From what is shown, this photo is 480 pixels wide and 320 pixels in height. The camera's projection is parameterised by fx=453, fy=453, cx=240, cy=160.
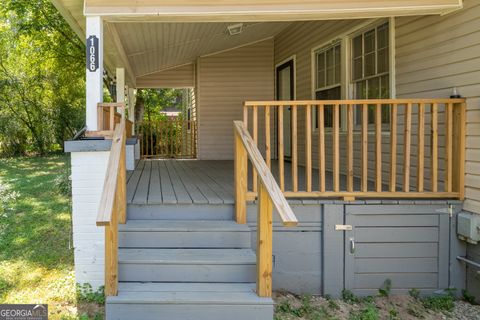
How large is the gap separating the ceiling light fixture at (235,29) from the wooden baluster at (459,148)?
3782 millimetres

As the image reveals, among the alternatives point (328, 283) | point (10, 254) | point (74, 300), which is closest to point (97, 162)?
point (74, 300)

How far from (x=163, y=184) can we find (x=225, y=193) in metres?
1.01

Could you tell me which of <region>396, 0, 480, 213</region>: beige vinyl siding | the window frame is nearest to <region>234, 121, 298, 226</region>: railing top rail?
<region>396, 0, 480, 213</region>: beige vinyl siding

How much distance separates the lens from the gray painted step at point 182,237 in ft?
12.0

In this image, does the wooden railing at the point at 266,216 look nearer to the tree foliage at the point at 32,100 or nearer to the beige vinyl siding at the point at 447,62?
the beige vinyl siding at the point at 447,62

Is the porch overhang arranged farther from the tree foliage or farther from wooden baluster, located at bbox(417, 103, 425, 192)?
the tree foliage

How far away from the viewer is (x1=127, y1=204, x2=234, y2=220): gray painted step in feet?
13.1

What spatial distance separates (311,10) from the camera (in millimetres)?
4094

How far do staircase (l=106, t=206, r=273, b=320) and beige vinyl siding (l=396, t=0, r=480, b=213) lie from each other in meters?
2.11

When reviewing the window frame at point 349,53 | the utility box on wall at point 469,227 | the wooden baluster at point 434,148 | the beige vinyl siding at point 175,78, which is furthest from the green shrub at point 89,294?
the beige vinyl siding at point 175,78

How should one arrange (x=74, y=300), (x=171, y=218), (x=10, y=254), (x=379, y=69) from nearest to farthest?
(x=74, y=300), (x=171, y=218), (x=10, y=254), (x=379, y=69)

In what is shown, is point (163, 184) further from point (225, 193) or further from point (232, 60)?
point (232, 60)

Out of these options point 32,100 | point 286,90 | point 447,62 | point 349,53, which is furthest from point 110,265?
point 32,100

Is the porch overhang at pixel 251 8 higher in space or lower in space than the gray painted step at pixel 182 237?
higher
